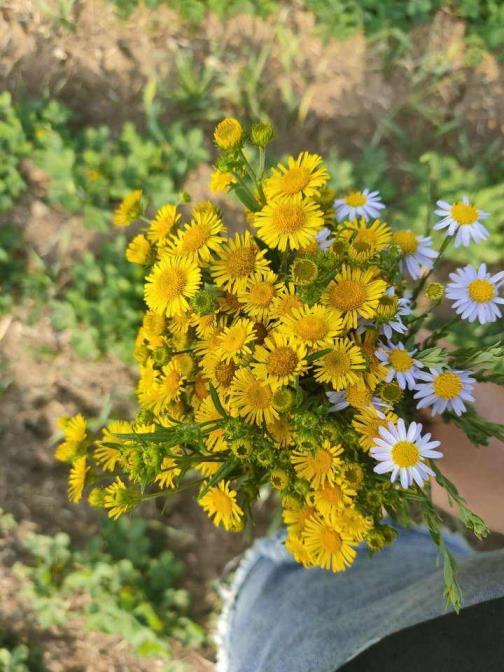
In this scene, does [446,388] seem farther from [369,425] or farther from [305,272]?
[305,272]

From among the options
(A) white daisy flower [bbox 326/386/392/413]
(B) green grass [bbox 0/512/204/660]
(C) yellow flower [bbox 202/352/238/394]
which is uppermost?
(A) white daisy flower [bbox 326/386/392/413]

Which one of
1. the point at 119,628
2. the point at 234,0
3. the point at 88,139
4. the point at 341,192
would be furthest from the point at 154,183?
the point at 119,628

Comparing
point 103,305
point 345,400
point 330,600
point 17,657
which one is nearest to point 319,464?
point 345,400

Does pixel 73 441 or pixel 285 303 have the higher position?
pixel 285 303

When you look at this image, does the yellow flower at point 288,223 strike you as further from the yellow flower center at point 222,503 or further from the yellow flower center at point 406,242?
the yellow flower center at point 222,503

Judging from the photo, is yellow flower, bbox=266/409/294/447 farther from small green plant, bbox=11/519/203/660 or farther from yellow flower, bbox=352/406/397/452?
small green plant, bbox=11/519/203/660

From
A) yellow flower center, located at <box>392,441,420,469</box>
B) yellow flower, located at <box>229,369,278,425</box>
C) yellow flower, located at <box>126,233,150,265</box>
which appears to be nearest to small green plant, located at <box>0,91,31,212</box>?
yellow flower, located at <box>126,233,150,265</box>
